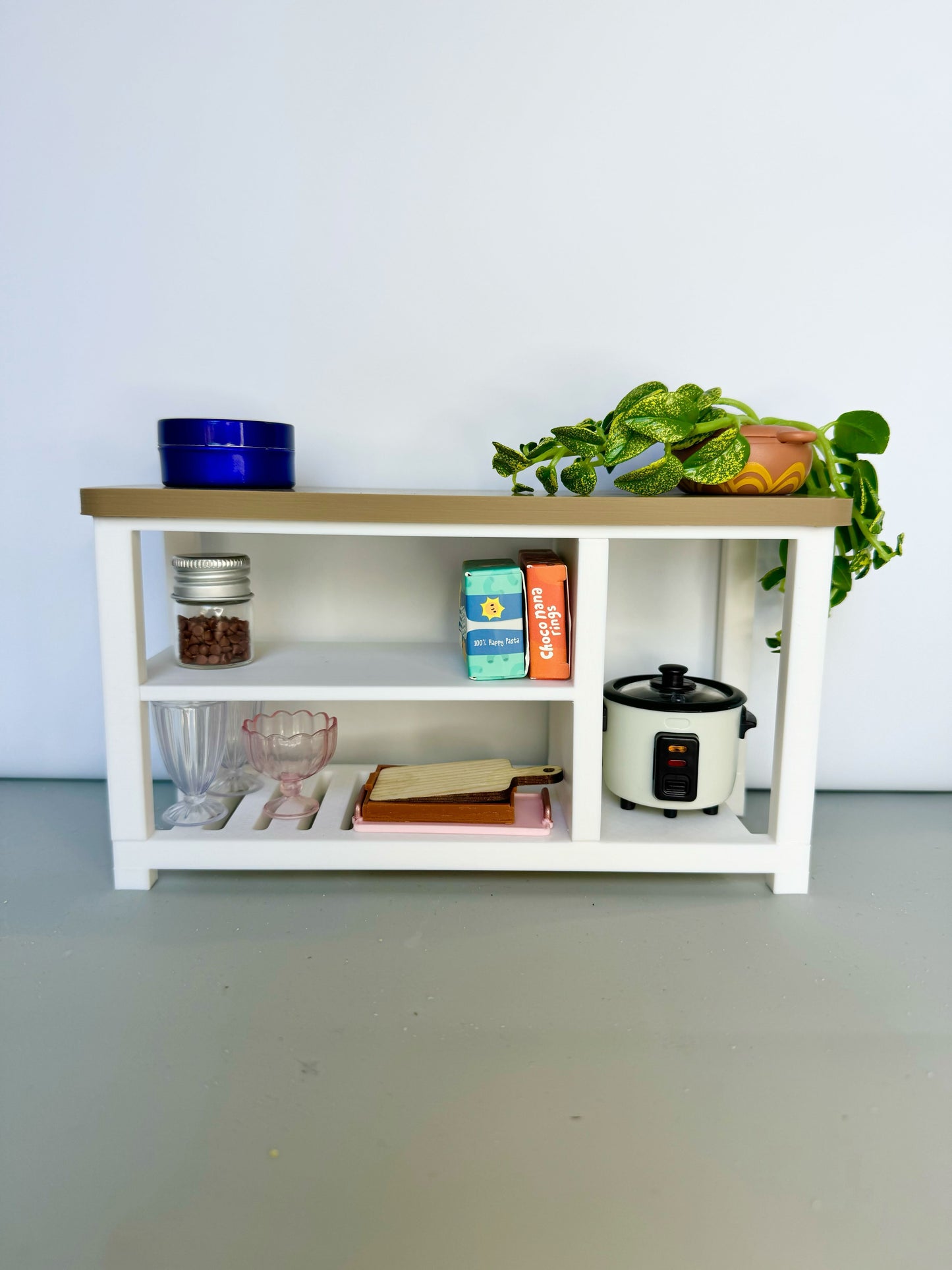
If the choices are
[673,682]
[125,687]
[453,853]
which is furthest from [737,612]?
[125,687]

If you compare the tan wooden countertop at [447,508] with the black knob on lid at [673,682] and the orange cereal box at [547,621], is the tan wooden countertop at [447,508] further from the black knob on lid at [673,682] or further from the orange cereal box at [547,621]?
the black knob on lid at [673,682]

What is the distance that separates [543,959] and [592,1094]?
0.89ft

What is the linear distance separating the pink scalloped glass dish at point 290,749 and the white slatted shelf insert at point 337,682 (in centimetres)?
8

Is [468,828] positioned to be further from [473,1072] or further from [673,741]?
[473,1072]

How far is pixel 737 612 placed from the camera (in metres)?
1.78

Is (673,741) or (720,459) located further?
(673,741)

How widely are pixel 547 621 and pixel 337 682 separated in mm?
338

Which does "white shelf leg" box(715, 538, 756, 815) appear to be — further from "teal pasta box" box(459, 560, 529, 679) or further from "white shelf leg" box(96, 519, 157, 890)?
"white shelf leg" box(96, 519, 157, 890)

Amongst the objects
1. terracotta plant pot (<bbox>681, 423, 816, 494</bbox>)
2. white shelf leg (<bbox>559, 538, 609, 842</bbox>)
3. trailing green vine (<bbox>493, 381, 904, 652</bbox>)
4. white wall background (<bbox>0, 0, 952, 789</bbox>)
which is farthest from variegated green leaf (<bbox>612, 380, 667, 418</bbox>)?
white wall background (<bbox>0, 0, 952, 789</bbox>)

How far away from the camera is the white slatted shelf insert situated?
4.61ft

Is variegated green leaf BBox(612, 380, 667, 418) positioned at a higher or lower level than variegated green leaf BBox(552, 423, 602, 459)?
higher

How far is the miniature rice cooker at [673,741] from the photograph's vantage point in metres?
1.49

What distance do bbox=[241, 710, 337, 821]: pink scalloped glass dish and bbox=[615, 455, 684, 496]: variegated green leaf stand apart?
62 centimetres

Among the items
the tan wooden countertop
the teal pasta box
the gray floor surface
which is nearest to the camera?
the gray floor surface
